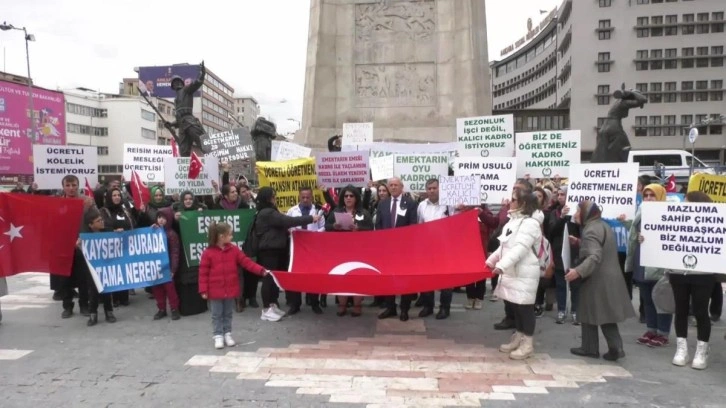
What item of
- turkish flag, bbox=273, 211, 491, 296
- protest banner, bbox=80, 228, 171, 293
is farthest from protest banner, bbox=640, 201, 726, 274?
protest banner, bbox=80, 228, 171, 293

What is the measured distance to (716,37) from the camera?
6525 cm

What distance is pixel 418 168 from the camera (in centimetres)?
963

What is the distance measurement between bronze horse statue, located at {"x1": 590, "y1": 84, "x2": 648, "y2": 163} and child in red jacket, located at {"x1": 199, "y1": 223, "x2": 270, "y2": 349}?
5.99m

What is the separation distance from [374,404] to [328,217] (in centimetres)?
374

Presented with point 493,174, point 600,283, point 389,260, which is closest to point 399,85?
point 493,174

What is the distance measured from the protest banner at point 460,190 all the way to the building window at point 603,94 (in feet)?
218

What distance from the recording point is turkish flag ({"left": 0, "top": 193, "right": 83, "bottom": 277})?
7.72m

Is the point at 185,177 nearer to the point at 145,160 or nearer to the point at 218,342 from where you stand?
the point at 145,160

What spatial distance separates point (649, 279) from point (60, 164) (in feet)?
28.6

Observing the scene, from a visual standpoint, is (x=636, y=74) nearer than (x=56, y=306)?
No

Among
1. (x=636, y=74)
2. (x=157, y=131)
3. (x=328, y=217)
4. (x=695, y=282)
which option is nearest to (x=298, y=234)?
(x=328, y=217)

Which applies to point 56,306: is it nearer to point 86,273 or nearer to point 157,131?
point 86,273

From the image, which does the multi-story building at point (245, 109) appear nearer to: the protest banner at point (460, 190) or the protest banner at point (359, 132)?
the protest banner at point (359, 132)

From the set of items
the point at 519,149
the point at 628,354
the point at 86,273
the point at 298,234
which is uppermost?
the point at 519,149
